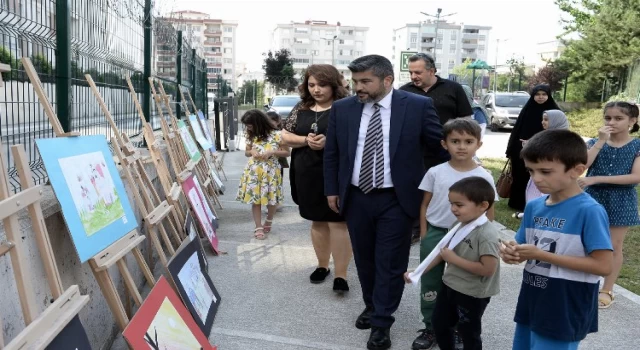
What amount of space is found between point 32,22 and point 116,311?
1766 millimetres

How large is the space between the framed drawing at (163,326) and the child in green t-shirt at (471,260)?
1183 mm

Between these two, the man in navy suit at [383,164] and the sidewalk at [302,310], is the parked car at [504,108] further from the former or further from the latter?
the man in navy suit at [383,164]

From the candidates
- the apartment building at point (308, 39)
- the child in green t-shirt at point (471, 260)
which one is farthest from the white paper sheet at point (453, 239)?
the apartment building at point (308, 39)

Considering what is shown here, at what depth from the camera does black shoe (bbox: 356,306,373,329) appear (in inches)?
151

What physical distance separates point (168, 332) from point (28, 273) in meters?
0.95

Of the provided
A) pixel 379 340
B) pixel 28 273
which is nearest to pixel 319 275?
pixel 379 340

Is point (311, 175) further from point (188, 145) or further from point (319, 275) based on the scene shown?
point (188, 145)

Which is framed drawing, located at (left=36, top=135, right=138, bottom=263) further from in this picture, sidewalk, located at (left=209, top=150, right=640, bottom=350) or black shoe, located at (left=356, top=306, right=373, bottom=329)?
black shoe, located at (left=356, top=306, right=373, bottom=329)

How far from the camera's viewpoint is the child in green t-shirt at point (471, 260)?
2.89 meters

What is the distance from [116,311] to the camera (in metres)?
2.60

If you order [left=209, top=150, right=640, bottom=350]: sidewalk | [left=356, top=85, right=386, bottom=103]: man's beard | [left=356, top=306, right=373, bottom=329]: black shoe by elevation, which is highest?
[left=356, top=85, right=386, bottom=103]: man's beard

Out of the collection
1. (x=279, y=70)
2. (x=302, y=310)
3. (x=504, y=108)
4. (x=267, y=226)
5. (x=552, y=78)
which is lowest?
(x=302, y=310)

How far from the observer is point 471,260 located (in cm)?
295

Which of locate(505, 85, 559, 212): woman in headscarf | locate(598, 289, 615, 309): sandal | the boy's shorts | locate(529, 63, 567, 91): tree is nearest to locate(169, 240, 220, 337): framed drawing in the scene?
the boy's shorts
